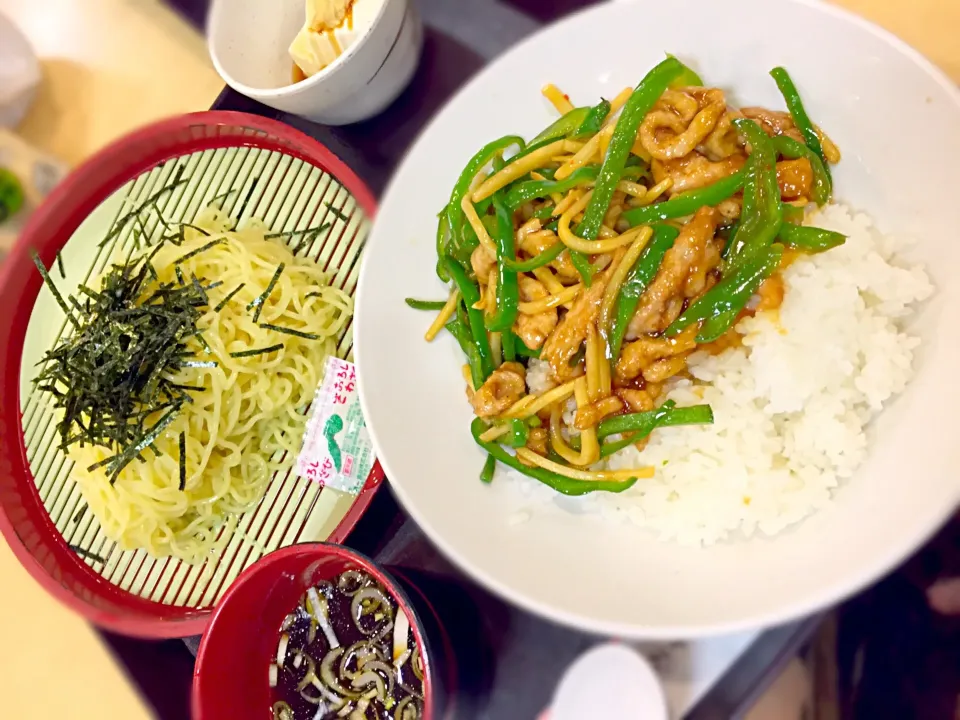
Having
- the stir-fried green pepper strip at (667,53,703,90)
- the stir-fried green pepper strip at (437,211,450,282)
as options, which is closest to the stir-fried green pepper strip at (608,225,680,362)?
the stir-fried green pepper strip at (667,53,703,90)

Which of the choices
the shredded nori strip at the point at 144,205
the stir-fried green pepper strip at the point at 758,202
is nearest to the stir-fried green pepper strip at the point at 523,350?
the stir-fried green pepper strip at the point at 758,202

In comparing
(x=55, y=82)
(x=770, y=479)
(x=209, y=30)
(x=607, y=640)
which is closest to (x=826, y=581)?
(x=770, y=479)

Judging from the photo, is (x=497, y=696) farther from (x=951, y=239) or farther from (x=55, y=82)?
(x=55, y=82)

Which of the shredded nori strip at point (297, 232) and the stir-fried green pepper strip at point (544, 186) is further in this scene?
the shredded nori strip at point (297, 232)

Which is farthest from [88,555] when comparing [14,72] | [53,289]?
[14,72]

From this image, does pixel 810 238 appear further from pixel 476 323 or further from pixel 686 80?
pixel 476 323

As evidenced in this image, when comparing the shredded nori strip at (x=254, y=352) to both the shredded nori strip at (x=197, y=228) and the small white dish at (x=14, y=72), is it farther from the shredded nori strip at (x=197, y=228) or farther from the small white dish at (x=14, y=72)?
the small white dish at (x=14, y=72)
